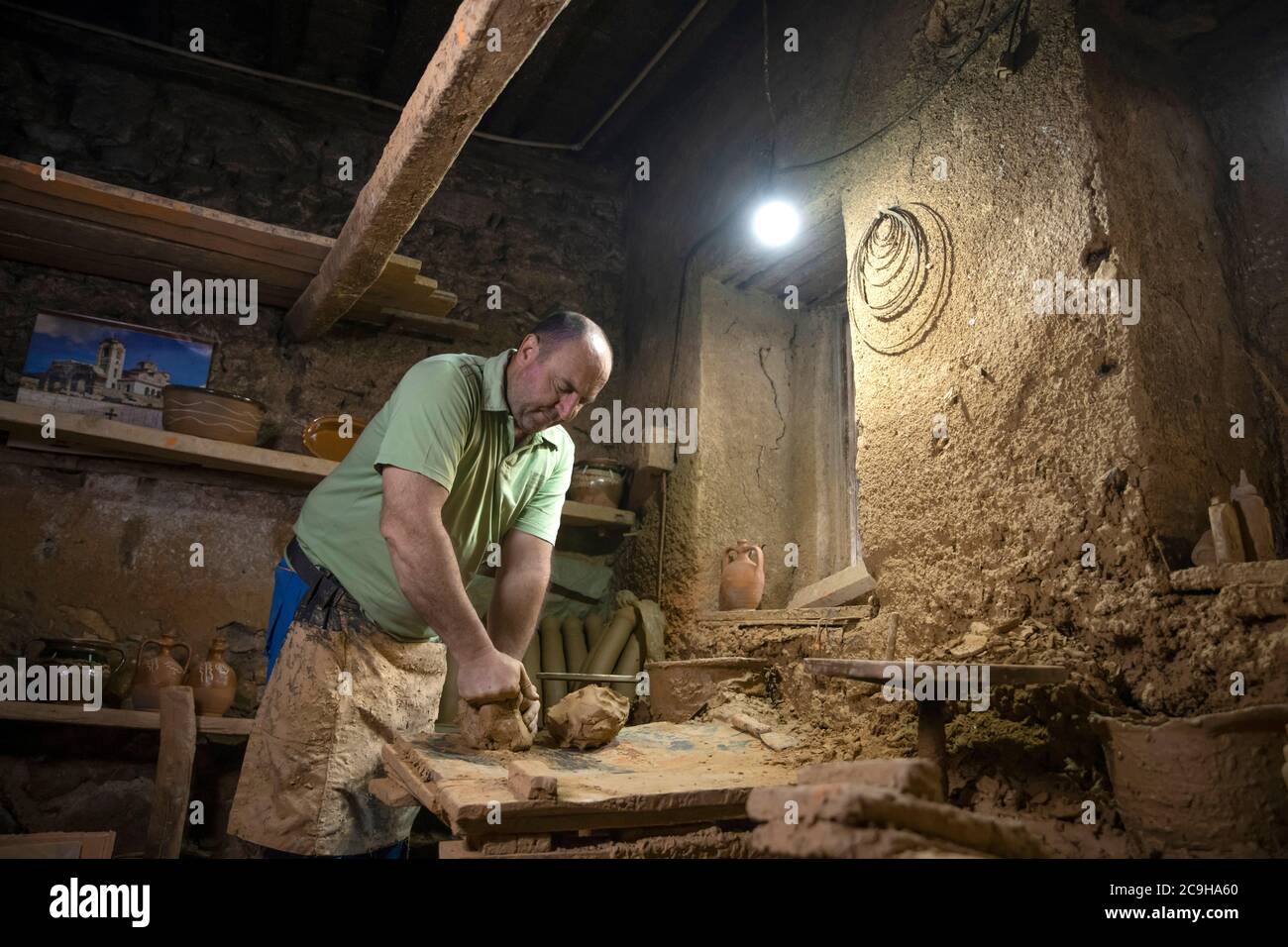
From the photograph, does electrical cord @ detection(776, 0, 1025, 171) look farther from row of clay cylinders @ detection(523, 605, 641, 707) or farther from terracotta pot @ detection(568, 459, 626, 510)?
row of clay cylinders @ detection(523, 605, 641, 707)

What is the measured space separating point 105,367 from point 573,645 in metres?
2.71

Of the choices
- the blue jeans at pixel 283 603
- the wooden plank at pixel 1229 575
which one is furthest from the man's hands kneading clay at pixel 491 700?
the wooden plank at pixel 1229 575

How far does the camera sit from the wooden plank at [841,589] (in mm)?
2941

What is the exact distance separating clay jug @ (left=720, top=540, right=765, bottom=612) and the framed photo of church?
2851 mm

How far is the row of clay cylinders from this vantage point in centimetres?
399

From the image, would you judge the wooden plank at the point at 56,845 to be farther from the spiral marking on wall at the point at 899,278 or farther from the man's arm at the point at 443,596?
the spiral marking on wall at the point at 899,278

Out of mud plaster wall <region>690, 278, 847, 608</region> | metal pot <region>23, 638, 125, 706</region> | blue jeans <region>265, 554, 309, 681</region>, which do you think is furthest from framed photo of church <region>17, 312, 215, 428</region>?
mud plaster wall <region>690, 278, 847, 608</region>

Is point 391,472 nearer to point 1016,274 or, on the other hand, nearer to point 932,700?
point 932,700

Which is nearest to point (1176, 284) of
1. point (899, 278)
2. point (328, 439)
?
point (899, 278)

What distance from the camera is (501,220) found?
5.04 m

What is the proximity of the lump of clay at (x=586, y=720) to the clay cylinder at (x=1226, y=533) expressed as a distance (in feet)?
5.10
